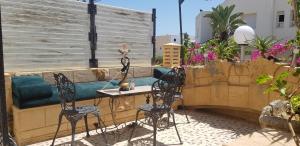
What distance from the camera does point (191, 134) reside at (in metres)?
4.39

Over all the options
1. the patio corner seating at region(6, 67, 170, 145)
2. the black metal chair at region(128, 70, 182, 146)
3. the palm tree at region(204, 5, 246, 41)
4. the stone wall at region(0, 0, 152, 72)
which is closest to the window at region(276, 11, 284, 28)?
the palm tree at region(204, 5, 246, 41)

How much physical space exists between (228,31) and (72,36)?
16.1 m

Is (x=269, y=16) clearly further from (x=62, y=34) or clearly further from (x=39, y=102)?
(x=39, y=102)

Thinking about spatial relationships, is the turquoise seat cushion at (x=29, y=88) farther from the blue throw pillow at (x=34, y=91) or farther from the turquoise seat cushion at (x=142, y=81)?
the turquoise seat cushion at (x=142, y=81)

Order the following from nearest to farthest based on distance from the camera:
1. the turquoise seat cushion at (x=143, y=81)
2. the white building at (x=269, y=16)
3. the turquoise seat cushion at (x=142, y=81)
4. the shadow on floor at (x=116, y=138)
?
the shadow on floor at (x=116, y=138)
the turquoise seat cushion at (x=142, y=81)
the turquoise seat cushion at (x=143, y=81)
the white building at (x=269, y=16)

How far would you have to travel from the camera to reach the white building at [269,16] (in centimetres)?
1567

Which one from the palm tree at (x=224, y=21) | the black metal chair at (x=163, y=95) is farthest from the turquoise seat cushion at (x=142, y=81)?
the palm tree at (x=224, y=21)

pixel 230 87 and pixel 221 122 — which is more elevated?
pixel 230 87

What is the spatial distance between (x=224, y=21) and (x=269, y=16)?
10.5ft

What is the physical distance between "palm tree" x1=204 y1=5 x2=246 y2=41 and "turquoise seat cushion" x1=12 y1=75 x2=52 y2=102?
52.1 ft

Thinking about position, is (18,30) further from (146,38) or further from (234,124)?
(234,124)

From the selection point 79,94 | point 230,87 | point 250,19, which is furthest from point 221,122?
point 250,19

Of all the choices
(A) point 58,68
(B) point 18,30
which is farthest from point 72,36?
(B) point 18,30

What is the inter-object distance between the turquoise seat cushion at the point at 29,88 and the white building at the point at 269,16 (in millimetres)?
13906
